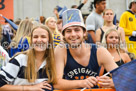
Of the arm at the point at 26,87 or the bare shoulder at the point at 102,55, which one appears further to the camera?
the bare shoulder at the point at 102,55

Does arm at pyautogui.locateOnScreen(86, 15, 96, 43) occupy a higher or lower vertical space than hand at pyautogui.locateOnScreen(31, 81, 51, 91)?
higher

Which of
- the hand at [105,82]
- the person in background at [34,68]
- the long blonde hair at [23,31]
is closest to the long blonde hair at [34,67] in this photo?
the person in background at [34,68]

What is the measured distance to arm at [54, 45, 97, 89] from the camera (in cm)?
229

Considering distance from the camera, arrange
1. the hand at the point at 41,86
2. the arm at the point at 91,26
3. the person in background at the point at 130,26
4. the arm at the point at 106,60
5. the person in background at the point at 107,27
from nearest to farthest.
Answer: the hand at the point at 41,86, the arm at the point at 106,60, the person in background at the point at 107,27, the arm at the point at 91,26, the person in background at the point at 130,26

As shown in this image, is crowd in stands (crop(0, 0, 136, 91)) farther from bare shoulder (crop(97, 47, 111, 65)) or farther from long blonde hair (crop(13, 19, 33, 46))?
long blonde hair (crop(13, 19, 33, 46))

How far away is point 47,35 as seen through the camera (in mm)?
2766

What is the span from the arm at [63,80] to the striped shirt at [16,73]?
0.59ft

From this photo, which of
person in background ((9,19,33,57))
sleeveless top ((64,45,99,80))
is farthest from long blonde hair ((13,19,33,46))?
sleeveless top ((64,45,99,80))

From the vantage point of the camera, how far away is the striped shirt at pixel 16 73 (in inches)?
94.6

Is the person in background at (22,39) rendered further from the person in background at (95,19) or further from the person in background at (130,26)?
the person in background at (130,26)

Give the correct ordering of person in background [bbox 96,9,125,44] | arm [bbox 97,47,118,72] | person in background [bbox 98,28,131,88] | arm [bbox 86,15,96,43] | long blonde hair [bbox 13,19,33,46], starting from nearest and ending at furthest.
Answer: arm [bbox 97,47,118,72] → person in background [bbox 98,28,131,88] → long blonde hair [bbox 13,19,33,46] → person in background [bbox 96,9,125,44] → arm [bbox 86,15,96,43]

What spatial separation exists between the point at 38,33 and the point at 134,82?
1327mm

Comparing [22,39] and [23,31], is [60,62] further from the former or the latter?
[23,31]

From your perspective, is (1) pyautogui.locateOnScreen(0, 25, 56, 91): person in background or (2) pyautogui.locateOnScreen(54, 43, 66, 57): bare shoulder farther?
(2) pyautogui.locateOnScreen(54, 43, 66, 57): bare shoulder
